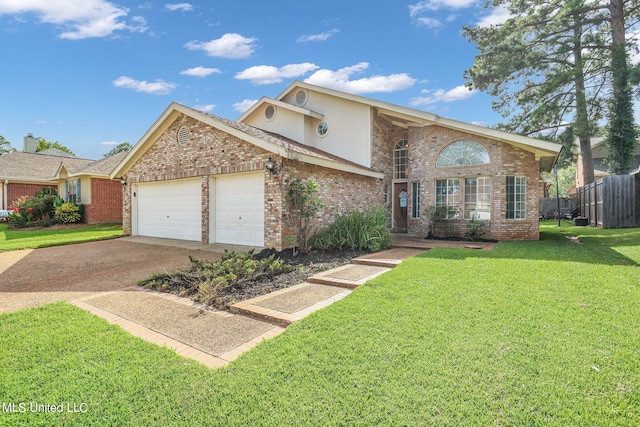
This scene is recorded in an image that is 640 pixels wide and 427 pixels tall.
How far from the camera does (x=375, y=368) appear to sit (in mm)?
2844

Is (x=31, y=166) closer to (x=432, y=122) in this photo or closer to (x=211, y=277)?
(x=211, y=277)

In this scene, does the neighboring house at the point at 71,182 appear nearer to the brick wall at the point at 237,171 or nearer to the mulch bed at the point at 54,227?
the mulch bed at the point at 54,227

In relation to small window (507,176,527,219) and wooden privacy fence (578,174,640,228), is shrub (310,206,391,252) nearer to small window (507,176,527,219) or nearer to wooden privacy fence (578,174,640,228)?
small window (507,176,527,219)

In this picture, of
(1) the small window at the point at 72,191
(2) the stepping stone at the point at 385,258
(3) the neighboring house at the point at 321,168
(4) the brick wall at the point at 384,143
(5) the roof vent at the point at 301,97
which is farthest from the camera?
(1) the small window at the point at 72,191

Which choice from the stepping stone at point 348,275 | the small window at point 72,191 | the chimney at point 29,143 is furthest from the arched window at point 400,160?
the chimney at point 29,143

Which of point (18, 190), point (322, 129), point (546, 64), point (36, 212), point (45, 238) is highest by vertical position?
point (546, 64)

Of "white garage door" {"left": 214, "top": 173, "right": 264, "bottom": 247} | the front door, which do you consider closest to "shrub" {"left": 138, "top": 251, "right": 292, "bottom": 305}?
"white garage door" {"left": 214, "top": 173, "right": 264, "bottom": 247}

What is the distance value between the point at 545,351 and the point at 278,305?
10.6ft

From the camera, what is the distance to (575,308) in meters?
4.07

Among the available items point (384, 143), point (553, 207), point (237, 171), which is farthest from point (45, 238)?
point (553, 207)

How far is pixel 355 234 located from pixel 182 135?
7134mm

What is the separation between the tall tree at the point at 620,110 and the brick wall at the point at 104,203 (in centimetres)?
2707

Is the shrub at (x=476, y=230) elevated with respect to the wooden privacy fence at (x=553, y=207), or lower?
lower

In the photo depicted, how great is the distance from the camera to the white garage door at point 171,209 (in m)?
11.4
